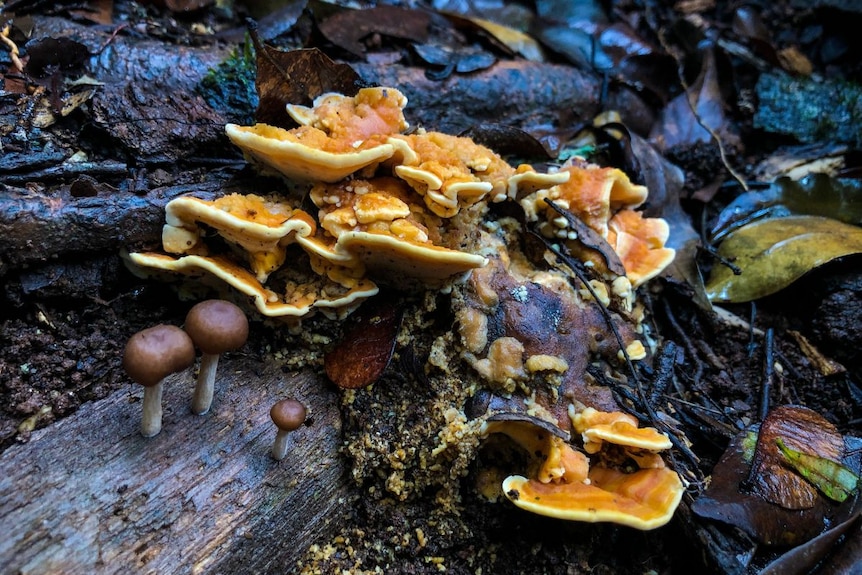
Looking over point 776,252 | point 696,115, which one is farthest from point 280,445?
point 696,115

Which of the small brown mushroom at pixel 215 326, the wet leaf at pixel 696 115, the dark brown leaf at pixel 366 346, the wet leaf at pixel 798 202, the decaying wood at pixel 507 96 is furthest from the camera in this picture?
the wet leaf at pixel 696 115

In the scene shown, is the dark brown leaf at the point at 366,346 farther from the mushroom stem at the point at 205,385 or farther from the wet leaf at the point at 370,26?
the wet leaf at the point at 370,26

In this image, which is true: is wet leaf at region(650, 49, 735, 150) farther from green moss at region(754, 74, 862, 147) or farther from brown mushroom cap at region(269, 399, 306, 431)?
brown mushroom cap at region(269, 399, 306, 431)

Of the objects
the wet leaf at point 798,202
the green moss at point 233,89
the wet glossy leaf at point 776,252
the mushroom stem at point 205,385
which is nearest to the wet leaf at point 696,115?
the wet leaf at point 798,202

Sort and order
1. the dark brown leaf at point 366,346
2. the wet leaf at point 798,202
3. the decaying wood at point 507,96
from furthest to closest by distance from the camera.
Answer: the wet leaf at point 798,202, the decaying wood at point 507,96, the dark brown leaf at point 366,346

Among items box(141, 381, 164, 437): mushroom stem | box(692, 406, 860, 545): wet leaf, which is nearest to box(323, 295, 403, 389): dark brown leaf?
box(141, 381, 164, 437): mushroom stem
